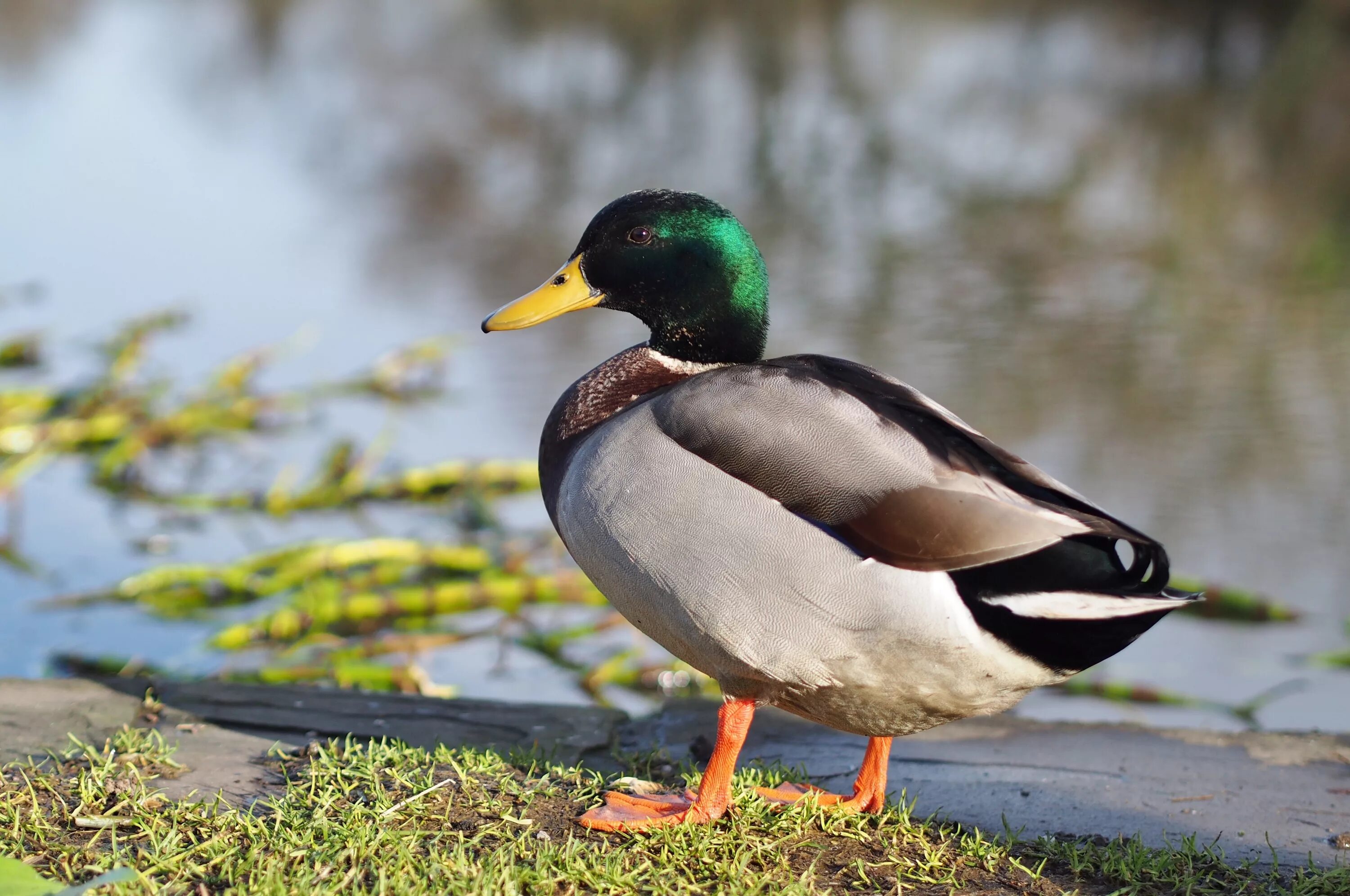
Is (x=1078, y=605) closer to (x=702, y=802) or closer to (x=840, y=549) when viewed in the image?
(x=840, y=549)

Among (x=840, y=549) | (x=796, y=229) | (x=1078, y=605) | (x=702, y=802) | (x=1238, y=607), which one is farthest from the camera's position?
(x=796, y=229)

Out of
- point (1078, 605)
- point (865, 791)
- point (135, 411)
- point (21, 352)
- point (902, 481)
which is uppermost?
point (902, 481)

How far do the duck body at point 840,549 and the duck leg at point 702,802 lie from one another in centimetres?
6

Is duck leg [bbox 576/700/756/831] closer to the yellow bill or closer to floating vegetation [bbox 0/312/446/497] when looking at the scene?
the yellow bill

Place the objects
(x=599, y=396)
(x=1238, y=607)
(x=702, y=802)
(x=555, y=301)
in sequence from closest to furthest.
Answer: (x=702, y=802)
(x=599, y=396)
(x=555, y=301)
(x=1238, y=607)

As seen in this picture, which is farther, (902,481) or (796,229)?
(796,229)

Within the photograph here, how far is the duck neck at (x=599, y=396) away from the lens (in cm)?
258

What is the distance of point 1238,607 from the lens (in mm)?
4082

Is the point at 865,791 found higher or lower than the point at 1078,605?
lower

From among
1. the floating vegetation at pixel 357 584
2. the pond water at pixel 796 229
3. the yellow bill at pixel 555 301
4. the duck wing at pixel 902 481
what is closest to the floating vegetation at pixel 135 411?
the floating vegetation at pixel 357 584

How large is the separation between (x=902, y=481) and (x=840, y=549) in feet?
0.49

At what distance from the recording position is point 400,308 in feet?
26.6

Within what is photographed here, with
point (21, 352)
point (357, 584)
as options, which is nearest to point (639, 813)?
point (357, 584)

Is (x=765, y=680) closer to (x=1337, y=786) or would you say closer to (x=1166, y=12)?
(x=1337, y=786)
